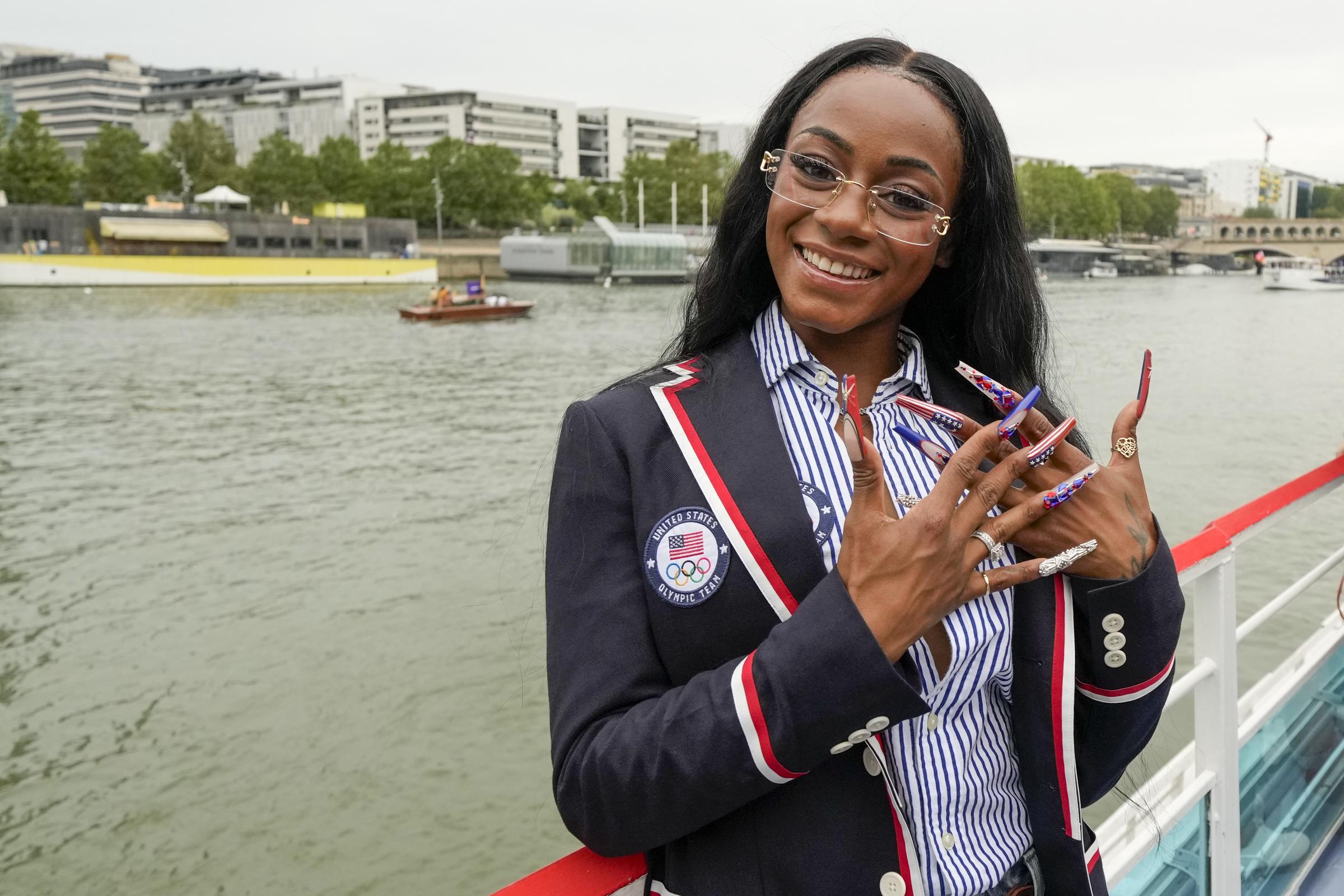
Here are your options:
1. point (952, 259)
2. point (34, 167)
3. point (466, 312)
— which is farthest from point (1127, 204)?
point (952, 259)

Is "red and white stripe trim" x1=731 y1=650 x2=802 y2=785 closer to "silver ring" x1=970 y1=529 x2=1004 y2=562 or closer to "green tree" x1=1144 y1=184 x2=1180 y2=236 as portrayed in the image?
"silver ring" x1=970 y1=529 x2=1004 y2=562

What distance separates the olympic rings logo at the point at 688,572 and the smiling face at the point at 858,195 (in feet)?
1.11

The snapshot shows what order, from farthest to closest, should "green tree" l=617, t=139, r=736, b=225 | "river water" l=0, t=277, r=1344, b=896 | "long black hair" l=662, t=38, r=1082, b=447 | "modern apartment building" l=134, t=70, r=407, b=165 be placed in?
"modern apartment building" l=134, t=70, r=407, b=165 < "green tree" l=617, t=139, r=736, b=225 < "river water" l=0, t=277, r=1344, b=896 < "long black hair" l=662, t=38, r=1082, b=447

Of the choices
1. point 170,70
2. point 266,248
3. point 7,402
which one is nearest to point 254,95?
point 170,70

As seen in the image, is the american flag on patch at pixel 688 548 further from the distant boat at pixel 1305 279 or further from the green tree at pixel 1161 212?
the green tree at pixel 1161 212

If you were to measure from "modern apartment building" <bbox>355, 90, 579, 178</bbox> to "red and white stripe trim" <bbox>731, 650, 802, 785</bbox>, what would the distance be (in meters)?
102

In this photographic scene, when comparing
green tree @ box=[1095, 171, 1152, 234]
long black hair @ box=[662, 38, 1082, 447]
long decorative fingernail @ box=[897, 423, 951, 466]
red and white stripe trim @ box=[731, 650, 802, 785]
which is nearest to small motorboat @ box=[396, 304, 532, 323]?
long black hair @ box=[662, 38, 1082, 447]

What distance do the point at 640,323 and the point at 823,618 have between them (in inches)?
1340

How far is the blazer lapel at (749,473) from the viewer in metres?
1.06

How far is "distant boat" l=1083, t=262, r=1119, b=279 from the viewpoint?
72.9m

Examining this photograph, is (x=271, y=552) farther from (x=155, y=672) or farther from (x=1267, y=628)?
(x=1267, y=628)

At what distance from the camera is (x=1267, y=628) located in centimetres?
925

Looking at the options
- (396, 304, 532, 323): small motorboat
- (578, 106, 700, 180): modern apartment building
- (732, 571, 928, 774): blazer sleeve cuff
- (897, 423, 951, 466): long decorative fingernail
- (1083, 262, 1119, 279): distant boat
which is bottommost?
(396, 304, 532, 323): small motorboat

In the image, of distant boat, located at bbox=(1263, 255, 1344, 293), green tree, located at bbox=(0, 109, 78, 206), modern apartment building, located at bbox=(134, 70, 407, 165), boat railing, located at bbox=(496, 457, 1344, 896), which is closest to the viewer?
boat railing, located at bbox=(496, 457, 1344, 896)
